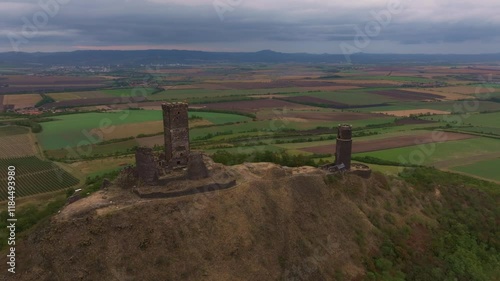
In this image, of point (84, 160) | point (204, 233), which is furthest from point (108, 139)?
point (204, 233)

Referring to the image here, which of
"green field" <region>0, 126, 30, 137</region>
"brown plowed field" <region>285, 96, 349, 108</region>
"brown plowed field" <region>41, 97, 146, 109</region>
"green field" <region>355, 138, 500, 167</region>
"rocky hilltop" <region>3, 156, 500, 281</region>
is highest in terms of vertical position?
"rocky hilltop" <region>3, 156, 500, 281</region>

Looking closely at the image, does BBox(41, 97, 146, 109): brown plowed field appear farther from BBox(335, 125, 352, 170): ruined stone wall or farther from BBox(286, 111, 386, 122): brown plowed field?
BBox(335, 125, 352, 170): ruined stone wall

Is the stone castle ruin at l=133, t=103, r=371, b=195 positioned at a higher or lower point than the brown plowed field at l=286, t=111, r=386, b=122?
higher

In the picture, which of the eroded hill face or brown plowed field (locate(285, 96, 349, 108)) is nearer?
the eroded hill face

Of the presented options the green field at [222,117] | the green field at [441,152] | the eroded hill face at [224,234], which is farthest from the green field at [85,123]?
the eroded hill face at [224,234]

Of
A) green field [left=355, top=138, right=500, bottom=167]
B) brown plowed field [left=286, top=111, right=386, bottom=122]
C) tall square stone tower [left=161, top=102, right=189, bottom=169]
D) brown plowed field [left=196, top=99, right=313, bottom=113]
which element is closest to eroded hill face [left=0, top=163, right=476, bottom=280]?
tall square stone tower [left=161, top=102, right=189, bottom=169]

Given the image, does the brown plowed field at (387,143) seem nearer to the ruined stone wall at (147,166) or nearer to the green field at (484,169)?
the green field at (484,169)

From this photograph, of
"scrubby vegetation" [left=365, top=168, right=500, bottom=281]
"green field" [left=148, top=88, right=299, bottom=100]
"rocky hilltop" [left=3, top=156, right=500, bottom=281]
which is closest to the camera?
"rocky hilltop" [left=3, top=156, right=500, bottom=281]

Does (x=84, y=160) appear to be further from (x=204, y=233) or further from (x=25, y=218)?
(x=204, y=233)
